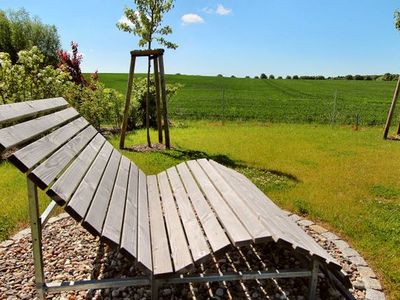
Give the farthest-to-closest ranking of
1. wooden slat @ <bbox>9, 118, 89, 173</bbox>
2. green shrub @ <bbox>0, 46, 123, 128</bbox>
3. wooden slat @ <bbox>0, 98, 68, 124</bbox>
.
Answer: green shrub @ <bbox>0, 46, 123, 128</bbox>
wooden slat @ <bbox>0, 98, 68, 124</bbox>
wooden slat @ <bbox>9, 118, 89, 173</bbox>

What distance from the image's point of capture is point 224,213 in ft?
9.52

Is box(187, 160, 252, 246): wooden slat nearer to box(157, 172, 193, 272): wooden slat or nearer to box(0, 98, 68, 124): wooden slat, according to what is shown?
box(157, 172, 193, 272): wooden slat

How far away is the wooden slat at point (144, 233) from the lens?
2.38 m

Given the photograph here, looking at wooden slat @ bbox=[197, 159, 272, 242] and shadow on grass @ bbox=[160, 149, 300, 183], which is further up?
wooden slat @ bbox=[197, 159, 272, 242]

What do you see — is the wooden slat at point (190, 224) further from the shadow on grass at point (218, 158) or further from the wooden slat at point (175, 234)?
the shadow on grass at point (218, 158)

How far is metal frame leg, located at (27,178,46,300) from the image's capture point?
2246 mm

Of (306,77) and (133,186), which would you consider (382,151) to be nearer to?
(133,186)

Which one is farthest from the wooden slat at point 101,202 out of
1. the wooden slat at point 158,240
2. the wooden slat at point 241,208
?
the wooden slat at point 241,208

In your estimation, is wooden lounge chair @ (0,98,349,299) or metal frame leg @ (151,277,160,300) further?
metal frame leg @ (151,277,160,300)

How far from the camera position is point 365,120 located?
18.4 meters

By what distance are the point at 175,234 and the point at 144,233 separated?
0.26 metres

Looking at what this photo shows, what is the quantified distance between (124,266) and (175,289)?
0.69m

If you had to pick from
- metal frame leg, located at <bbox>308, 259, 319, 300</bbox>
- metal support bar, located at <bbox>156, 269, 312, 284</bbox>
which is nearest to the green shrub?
metal support bar, located at <bbox>156, 269, 312, 284</bbox>

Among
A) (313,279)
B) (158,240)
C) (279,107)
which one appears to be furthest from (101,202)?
(279,107)
